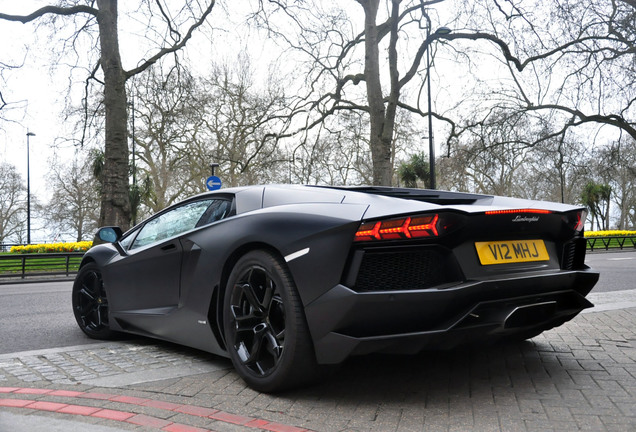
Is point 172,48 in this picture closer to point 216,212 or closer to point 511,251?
point 216,212

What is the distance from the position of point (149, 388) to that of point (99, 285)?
2.00 m

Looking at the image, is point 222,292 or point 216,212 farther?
point 216,212

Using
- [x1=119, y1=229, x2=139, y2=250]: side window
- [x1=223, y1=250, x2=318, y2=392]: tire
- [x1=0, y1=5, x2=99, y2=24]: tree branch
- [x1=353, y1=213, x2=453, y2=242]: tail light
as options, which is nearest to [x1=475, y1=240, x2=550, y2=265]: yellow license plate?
[x1=353, y1=213, x2=453, y2=242]: tail light

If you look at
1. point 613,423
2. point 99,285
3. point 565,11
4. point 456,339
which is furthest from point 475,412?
point 565,11

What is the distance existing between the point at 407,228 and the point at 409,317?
48 centimetres

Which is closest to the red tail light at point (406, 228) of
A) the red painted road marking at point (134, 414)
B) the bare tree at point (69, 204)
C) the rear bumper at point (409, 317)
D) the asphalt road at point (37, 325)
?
the rear bumper at point (409, 317)

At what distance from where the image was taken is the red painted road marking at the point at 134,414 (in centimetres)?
302

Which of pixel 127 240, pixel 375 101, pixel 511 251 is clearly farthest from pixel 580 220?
pixel 375 101

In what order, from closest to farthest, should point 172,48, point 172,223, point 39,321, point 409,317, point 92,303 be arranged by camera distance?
point 409,317 < point 172,223 < point 92,303 < point 39,321 < point 172,48

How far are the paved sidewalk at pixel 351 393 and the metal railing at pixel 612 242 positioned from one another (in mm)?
31937

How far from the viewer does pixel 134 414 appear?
10.6 ft

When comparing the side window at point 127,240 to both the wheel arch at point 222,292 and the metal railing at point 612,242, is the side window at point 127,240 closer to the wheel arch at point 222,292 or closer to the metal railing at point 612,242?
the wheel arch at point 222,292

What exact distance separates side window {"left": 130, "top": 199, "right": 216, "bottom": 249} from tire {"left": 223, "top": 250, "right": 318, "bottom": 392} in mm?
914

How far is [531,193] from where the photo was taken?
72750 millimetres
